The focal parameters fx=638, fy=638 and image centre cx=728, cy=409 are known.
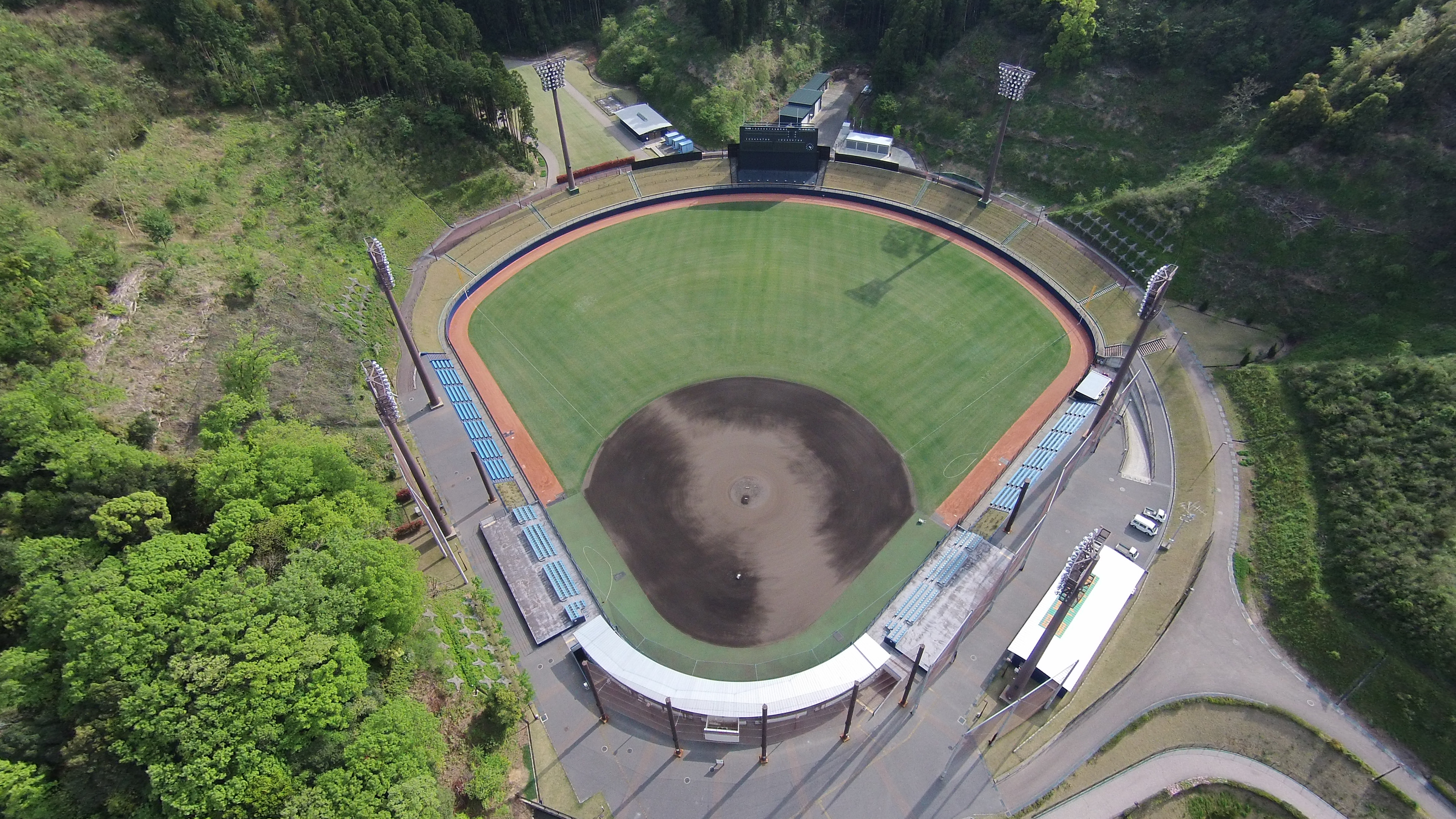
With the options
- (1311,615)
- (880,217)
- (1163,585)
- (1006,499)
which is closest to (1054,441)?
(1006,499)

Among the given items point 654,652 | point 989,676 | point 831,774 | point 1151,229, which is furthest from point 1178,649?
point 1151,229

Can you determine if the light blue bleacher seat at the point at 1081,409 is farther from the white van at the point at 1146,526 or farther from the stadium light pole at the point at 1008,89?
the stadium light pole at the point at 1008,89

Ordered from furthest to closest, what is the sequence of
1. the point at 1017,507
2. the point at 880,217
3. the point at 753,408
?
the point at 880,217 < the point at 753,408 < the point at 1017,507

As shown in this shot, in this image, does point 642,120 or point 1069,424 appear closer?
point 1069,424

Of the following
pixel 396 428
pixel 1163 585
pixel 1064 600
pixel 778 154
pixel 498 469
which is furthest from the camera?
pixel 778 154

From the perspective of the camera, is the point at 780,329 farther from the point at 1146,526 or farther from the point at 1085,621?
the point at 1085,621

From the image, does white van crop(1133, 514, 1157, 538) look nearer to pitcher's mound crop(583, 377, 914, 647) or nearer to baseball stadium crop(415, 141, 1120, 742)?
baseball stadium crop(415, 141, 1120, 742)

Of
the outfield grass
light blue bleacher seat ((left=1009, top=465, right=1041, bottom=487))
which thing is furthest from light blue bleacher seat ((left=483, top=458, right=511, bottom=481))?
the outfield grass

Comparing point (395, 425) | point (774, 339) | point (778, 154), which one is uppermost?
point (778, 154)

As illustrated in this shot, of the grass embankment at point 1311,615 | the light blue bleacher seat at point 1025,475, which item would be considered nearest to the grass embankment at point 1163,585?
the grass embankment at point 1311,615
